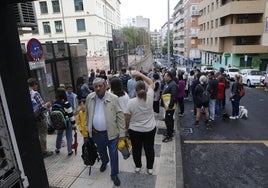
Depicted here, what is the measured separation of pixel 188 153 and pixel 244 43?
92.1ft

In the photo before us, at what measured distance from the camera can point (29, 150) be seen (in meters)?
3.20

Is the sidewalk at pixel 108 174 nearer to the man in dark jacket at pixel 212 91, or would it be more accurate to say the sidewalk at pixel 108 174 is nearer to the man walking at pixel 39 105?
the man walking at pixel 39 105

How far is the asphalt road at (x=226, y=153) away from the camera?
4395 millimetres

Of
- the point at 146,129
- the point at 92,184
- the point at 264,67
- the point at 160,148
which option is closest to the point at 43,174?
the point at 92,184

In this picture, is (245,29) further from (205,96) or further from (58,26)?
(58,26)

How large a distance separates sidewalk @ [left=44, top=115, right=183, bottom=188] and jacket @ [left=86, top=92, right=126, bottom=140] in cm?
90

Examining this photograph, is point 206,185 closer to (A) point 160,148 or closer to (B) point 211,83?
(A) point 160,148

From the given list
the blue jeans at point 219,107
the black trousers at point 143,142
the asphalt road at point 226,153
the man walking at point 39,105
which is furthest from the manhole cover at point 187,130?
the man walking at point 39,105

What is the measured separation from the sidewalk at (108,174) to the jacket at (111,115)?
90cm

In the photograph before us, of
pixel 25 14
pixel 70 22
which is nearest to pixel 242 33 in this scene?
pixel 70 22

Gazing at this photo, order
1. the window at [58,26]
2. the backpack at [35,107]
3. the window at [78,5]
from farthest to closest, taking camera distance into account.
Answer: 1. the window at [58,26]
2. the window at [78,5]
3. the backpack at [35,107]

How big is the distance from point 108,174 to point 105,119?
1196 millimetres

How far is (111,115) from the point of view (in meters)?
3.53

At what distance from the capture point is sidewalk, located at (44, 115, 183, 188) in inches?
149
